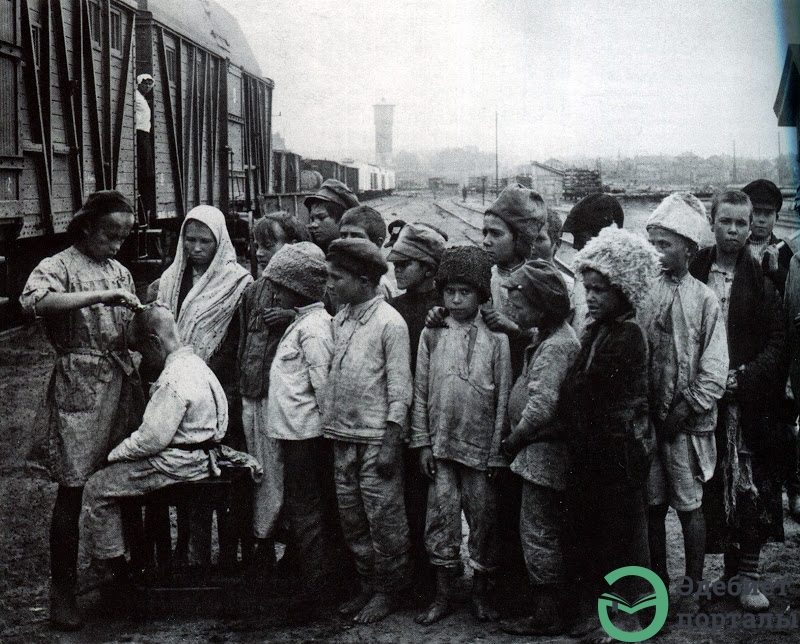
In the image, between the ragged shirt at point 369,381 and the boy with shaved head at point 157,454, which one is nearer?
the boy with shaved head at point 157,454

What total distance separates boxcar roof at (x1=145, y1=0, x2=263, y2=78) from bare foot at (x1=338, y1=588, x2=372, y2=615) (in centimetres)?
938

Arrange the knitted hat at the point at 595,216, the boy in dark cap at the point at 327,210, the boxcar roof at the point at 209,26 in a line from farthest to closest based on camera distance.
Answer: the boxcar roof at the point at 209,26 < the boy in dark cap at the point at 327,210 < the knitted hat at the point at 595,216

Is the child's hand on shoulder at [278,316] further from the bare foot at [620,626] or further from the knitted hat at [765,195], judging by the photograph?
A: the knitted hat at [765,195]

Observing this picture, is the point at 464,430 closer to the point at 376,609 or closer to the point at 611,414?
the point at 611,414

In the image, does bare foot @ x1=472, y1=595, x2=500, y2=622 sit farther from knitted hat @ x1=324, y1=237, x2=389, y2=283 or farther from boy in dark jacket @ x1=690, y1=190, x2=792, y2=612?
knitted hat @ x1=324, y1=237, x2=389, y2=283

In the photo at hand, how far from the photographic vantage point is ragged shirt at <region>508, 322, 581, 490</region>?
3268mm

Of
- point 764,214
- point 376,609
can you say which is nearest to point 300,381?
point 376,609

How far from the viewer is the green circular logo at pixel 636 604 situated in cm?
324

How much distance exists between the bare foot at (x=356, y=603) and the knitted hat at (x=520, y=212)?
177 centimetres

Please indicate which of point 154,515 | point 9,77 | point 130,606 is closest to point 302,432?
point 154,515

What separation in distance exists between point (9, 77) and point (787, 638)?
7078 millimetres

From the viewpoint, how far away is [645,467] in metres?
3.20

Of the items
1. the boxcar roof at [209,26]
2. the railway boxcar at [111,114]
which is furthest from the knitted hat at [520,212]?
the boxcar roof at [209,26]

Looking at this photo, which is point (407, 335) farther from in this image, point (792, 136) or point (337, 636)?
point (792, 136)
